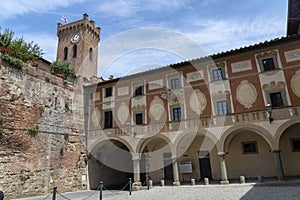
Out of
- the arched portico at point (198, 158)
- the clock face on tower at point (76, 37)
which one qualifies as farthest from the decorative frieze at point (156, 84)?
the clock face on tower at point (76, 37)

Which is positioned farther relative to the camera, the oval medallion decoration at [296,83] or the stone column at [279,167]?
the oval medallion decoration at [296,83]

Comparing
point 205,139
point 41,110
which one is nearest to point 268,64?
point 205,139

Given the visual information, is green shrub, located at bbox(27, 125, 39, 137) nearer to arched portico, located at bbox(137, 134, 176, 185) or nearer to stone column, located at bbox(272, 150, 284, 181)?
arched portico, located at bbox(137, 134, 176, 185)

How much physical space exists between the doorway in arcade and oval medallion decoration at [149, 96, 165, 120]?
4.62 m

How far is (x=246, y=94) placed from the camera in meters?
13.7

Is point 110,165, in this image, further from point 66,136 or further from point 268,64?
point 268,64

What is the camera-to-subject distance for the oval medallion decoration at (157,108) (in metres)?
16.0

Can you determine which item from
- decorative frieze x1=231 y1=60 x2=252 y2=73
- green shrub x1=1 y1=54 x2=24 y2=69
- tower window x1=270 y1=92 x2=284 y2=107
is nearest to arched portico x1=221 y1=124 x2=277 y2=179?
tower window x1=270 y1=92 x2=284 y2=107

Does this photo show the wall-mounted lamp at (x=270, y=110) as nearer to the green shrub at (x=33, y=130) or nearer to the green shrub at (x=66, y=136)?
the green shrub at (x=66, y=136)

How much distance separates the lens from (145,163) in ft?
59.8

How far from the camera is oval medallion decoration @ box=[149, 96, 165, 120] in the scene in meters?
16.0

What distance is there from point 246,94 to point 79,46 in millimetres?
27720

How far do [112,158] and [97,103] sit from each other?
5.68 meters

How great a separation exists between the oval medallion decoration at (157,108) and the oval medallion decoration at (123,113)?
7.41ft
